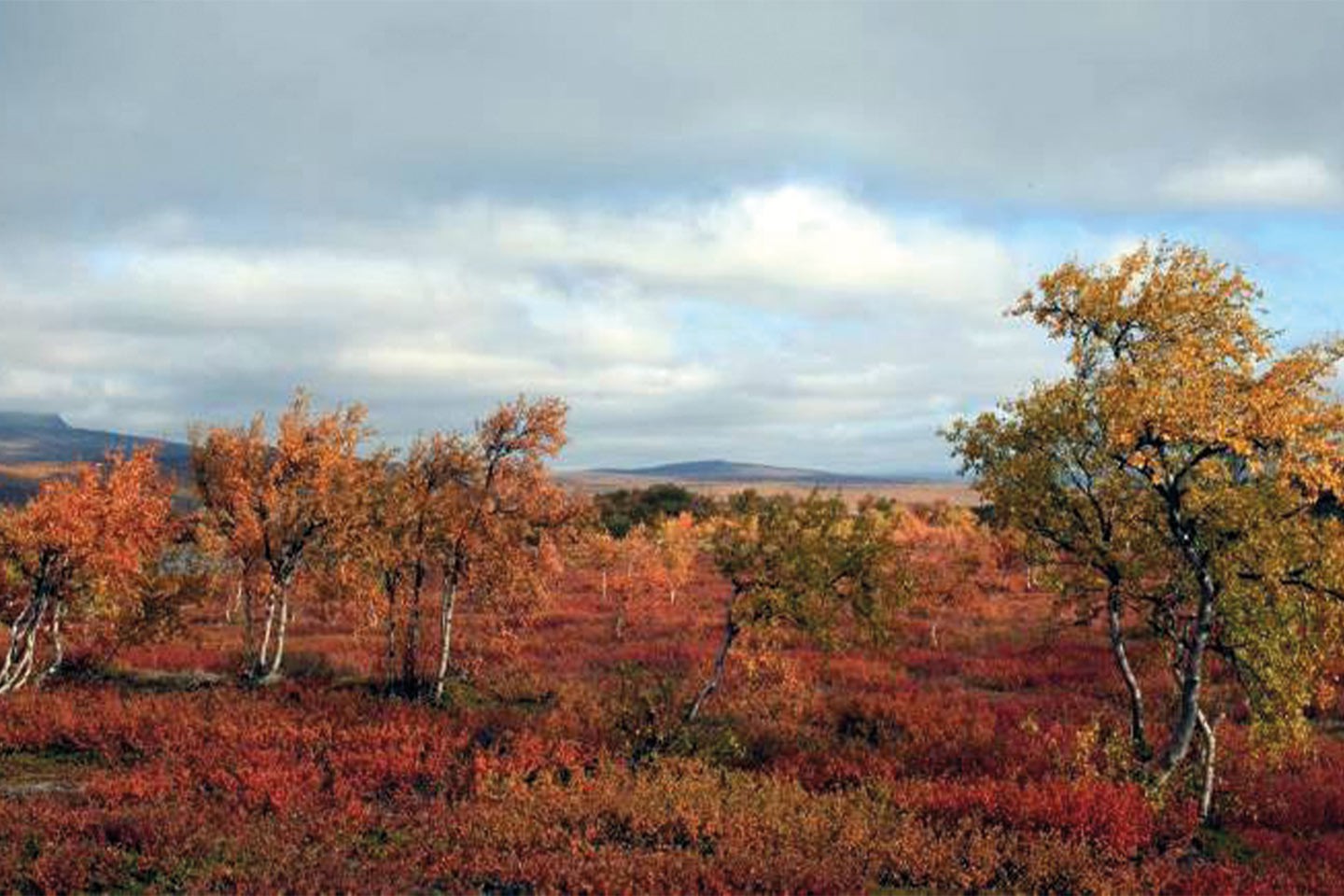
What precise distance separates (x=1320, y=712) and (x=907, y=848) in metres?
18.5

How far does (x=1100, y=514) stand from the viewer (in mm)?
17234

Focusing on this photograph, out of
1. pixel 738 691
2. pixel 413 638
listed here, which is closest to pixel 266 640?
pixel 413 638

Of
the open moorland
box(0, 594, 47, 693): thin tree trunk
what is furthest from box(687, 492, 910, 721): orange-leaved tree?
box(0, 594, 47, 693): thin tree trunk

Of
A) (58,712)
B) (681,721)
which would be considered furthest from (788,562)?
(58,712)

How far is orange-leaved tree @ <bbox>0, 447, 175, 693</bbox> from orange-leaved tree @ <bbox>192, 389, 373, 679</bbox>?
9.32 feet

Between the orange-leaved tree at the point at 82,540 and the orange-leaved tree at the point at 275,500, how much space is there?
284 centimetres

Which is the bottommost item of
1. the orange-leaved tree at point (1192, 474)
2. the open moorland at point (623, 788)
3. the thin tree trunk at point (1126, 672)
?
the open moorland at point (623, 788)

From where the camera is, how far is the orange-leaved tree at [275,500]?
28250mm

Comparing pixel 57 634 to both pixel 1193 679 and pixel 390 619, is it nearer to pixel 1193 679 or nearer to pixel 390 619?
pixel 390 619

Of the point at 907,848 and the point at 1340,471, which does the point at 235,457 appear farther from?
the point at 1340,471

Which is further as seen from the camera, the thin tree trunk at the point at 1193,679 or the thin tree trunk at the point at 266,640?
the thin tree trunk at the point at 266,640

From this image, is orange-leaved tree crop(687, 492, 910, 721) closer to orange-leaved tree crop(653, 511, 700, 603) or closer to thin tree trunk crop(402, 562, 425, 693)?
thin tree trunk crop(402, 562, 425, 693)

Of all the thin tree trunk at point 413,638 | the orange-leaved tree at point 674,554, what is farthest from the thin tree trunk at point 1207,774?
the orange-leaved tree at point 674,554

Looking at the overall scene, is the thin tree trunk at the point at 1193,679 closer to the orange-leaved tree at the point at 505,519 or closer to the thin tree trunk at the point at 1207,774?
the thin tree trunk at the point at 1207,774
